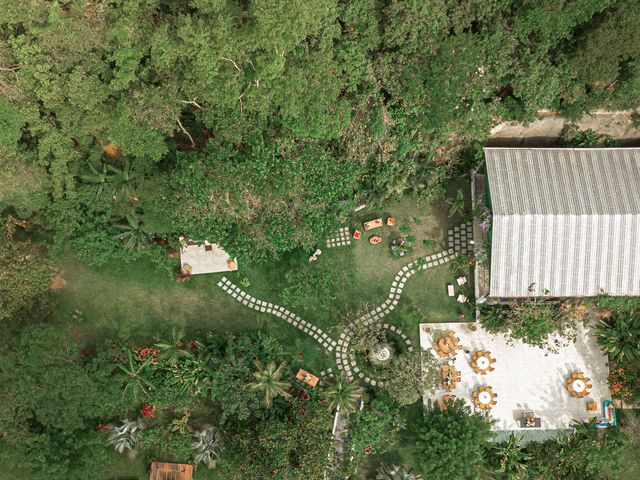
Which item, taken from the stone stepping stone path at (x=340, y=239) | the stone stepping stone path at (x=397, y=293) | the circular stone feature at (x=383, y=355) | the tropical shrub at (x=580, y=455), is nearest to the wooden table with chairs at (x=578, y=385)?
the tropical shrub at (x=580, y=455)

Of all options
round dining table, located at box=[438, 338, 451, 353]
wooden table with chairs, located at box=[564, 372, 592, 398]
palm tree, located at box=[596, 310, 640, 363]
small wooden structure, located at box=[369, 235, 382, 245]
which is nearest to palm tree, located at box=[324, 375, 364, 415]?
round dining table, located at box=[438, 338, 451, 353]

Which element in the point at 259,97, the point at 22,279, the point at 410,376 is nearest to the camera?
the point at 259,97

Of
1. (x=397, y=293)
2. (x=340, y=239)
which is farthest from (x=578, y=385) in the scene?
(x=340, y=239)

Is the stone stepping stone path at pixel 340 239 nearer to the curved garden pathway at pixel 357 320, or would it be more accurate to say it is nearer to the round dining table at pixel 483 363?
the curved garden pathway at pixel 357 320

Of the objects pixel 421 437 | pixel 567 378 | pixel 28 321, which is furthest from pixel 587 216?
pixel 28 321

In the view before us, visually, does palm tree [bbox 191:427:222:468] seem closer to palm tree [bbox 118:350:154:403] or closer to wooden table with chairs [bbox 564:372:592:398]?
palm tree [bbox 118:350:154:403]

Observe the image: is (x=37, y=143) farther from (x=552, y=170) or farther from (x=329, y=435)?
(x=552, y=170)

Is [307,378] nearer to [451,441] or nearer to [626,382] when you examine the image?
[451,441]
